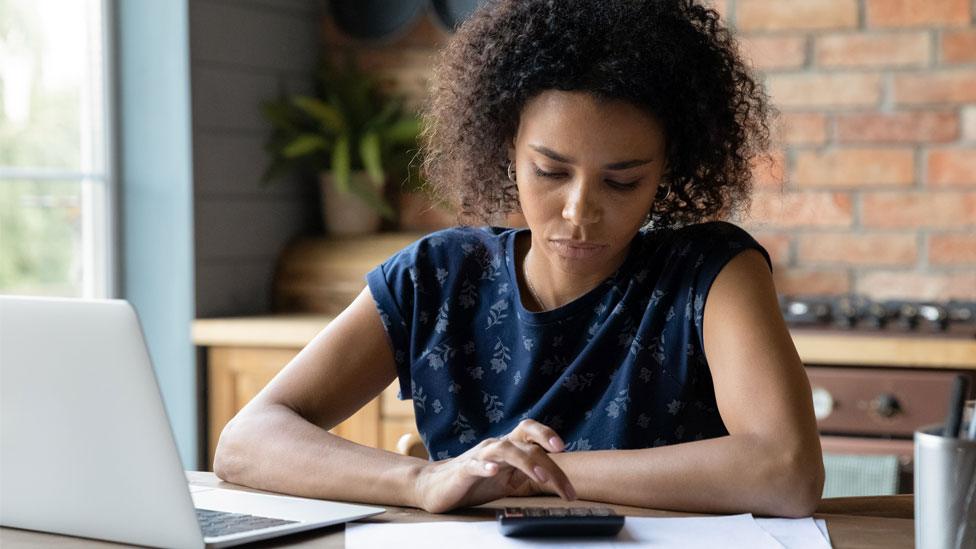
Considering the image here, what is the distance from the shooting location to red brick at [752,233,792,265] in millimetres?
2982

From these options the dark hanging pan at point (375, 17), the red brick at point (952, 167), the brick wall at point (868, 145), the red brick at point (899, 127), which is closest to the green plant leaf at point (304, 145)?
the dark hanging pan at point (375, 17)

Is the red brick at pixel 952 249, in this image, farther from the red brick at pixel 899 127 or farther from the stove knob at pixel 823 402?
the stove knob at pixel 823 402

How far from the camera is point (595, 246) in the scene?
1.56 metres

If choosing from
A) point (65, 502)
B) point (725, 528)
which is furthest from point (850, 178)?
point (65, 502)

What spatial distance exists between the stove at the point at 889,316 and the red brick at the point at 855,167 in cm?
32

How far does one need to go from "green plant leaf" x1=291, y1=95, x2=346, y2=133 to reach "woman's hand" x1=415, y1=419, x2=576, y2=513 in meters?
2.07

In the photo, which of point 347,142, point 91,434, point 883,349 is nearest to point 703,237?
point 91,434

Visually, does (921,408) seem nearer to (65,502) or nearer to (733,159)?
(733,159)

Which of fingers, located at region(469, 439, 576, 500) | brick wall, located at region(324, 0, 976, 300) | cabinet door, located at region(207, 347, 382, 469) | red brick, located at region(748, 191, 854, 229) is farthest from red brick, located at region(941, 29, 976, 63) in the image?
fingers, located at region(469, 439, 576, 500)

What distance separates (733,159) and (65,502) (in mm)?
1023

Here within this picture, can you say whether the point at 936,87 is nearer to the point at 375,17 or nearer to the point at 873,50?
the point at 873,50

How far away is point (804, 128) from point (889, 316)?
0.55 metres

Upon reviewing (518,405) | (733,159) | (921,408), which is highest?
(733,159)

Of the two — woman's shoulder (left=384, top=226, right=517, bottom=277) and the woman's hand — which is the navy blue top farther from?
the woman's hand
